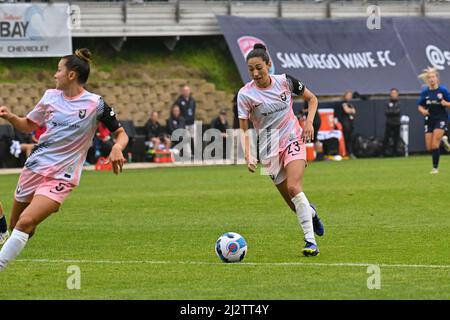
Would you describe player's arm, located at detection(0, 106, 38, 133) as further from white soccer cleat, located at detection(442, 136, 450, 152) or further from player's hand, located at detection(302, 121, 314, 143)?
white soccer cleat, located at detection(442, 136, 450, 152)

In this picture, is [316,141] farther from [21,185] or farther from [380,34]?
[21,185]

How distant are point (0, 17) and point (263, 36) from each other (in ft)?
31.5

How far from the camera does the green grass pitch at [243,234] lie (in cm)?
1027

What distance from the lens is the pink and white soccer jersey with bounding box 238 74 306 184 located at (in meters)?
13.4

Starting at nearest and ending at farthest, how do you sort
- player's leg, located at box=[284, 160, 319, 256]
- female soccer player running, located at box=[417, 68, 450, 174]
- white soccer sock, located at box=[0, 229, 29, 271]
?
1. white soccer sock, located at box=[0, 229, 29, 271]
2. player's leg, located at box=[284, 160, 319, 256]
3. female soccer player running, located at box=[417, 68, 450, 174]

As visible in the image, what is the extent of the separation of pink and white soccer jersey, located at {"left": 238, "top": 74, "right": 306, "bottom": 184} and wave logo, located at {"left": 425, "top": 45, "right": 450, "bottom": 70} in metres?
30.5

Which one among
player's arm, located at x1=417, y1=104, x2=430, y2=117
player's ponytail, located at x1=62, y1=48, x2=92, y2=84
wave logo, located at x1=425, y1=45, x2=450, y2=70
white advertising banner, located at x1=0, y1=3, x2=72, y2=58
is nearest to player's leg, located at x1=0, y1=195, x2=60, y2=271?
player's ponytail, located at x1=62, y1=48, x2=92, y2=84

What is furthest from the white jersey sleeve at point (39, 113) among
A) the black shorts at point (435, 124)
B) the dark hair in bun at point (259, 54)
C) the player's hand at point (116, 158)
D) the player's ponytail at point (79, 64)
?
the black shorts at point (435, 124)

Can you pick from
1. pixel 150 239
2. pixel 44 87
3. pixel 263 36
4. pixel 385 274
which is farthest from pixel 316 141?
pixel 385 274

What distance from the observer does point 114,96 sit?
38562 millimetres

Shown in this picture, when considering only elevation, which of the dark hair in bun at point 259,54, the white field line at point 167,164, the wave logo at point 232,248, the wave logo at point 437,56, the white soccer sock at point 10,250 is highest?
the wave logo at point 437,56

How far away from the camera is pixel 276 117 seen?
13453 millimetres

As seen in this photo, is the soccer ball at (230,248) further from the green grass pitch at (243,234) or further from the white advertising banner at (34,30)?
the white advertising banner at (34,30)

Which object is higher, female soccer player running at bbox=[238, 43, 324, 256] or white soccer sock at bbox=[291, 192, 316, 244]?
female soccer player running at bbox=[238, 43, 324, 256]
